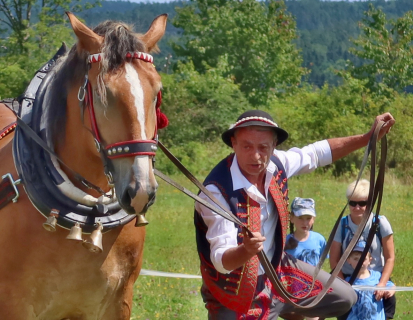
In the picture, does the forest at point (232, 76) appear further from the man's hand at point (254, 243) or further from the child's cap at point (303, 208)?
the child's cap at point (303, 208)

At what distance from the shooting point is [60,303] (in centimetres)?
347

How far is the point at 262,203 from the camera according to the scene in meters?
3.85

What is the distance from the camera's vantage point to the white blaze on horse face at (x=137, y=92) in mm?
2996

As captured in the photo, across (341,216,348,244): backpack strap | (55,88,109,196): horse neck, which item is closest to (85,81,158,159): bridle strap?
(55,88,109,196): horse neck

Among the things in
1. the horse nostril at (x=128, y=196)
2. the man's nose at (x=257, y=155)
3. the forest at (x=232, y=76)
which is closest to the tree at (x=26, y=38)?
the forest at (x=232, y=76)

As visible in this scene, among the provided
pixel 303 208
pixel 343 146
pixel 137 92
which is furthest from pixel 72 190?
pixel 303 208

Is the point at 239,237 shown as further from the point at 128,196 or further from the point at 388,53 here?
the point at 388,53

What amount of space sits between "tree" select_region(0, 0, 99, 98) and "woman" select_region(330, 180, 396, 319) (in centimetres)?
1378

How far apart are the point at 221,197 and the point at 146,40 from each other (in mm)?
963

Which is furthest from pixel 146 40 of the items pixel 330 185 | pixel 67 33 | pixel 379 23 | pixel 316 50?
pixel 316 50

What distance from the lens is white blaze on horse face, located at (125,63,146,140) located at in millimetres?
2996

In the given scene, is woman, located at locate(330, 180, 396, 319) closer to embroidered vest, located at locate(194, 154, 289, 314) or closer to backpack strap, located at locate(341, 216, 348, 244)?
backpack strap, located at locate(341, 216, 348, 244)

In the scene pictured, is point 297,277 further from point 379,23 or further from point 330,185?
point 379,23

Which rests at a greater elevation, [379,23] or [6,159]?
[379,23]
